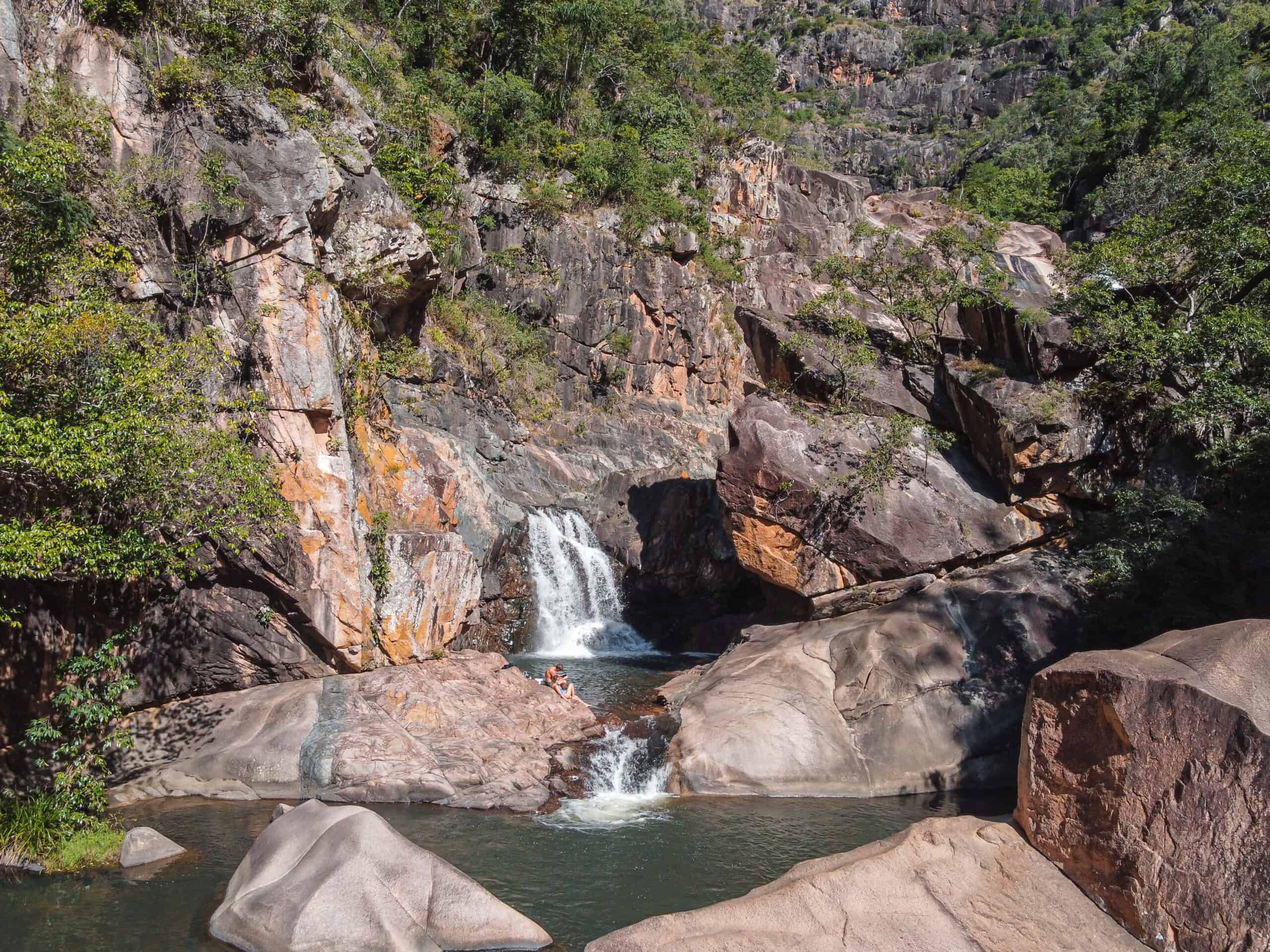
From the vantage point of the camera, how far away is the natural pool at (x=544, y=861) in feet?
28.3

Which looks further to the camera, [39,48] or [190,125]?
[190,125]

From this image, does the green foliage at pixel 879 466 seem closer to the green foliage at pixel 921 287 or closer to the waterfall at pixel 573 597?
the green foliage at pixel 921 287

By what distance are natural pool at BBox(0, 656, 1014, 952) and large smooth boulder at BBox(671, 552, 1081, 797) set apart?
0.48 metres

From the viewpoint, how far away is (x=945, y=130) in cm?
7631

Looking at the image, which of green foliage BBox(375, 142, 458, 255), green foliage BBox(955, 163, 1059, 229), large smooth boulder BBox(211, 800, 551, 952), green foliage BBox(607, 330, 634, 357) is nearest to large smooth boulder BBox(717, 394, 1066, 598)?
large smooth boulder BBox(211, 800, 551, 952)

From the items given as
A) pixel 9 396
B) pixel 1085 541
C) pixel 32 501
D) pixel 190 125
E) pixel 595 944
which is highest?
pixel 190 125

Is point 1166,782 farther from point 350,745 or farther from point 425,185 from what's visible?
point 425,185

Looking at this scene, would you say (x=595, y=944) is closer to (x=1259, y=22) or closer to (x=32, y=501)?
(x=32, y=501)

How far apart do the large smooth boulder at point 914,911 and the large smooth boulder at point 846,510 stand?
433 inches

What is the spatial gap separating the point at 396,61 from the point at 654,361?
56.2 ft

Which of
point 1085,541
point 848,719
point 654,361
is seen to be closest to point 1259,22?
point 654,361

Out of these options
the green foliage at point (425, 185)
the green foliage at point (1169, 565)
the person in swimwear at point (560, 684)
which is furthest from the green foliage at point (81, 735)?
the green foliage at point (1169, 565)

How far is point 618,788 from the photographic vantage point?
13.6 m

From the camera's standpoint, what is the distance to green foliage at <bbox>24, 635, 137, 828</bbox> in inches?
406
